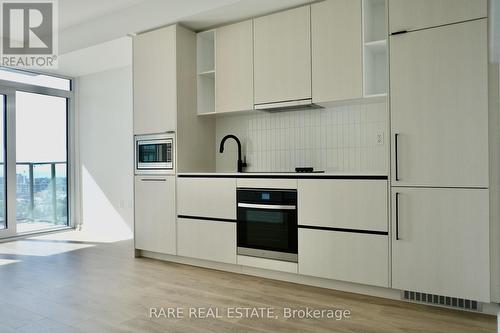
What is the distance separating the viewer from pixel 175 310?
2572 mm

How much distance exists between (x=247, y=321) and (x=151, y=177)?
6.97 feet

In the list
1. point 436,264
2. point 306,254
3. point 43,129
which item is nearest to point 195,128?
point 306,254

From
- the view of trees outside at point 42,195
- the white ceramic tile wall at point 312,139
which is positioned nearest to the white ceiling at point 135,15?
the white ceramic tile wall at point 312,139

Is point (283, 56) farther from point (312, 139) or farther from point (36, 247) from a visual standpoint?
point (36, 247)

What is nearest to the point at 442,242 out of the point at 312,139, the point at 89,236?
the point at 312,139

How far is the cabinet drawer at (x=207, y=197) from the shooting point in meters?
3.52

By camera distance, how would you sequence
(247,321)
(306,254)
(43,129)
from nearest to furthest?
(247,321) < (306,254) < (43,129)

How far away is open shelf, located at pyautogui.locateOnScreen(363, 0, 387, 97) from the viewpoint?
312 cm

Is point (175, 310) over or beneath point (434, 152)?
beneath

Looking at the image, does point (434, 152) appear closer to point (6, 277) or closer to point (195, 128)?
point (195, 128)

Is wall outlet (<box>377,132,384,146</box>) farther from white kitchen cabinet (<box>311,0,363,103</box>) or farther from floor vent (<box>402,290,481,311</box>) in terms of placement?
floor vent (<box>402,290,481,311</box>)

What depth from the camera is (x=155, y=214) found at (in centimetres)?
404

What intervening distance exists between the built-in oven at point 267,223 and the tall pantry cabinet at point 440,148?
808 mm

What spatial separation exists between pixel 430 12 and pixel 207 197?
2319mm
